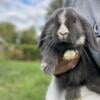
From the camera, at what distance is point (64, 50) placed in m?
2.25

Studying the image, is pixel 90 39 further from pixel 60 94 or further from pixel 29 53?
pixel 29 53

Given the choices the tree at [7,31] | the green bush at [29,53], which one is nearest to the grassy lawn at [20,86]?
the green bush at [29,53]

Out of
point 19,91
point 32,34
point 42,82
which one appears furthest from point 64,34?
point 32,34

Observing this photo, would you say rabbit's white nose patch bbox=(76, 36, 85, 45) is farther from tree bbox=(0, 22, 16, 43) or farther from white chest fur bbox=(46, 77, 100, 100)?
tree bbox=(0, 22, 16, 43)

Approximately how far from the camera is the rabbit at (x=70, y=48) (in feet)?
7.27

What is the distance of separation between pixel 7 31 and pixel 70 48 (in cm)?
3306

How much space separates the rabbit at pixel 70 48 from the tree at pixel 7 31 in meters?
31.0

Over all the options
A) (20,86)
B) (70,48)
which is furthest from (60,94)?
(20,86)

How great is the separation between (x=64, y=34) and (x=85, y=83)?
28 centimetres

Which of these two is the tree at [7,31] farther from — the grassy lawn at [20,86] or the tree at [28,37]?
the grassy lawn at [20,86]

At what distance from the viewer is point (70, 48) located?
224cm

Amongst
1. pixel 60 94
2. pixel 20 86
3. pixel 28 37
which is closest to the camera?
pixel 60 94

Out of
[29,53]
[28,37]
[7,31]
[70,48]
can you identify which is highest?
[70,48]

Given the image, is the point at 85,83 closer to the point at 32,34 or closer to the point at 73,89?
the point at 73,89
